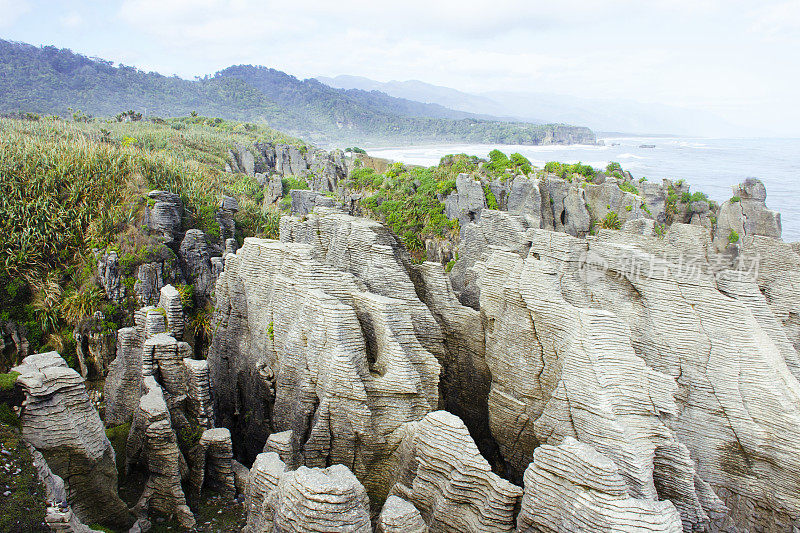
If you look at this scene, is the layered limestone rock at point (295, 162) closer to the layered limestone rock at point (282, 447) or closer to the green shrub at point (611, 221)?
the green shrub at point (611, 221)

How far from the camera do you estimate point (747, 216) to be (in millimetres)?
24344

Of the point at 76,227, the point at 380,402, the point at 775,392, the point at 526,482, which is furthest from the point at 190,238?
the point at 775,392

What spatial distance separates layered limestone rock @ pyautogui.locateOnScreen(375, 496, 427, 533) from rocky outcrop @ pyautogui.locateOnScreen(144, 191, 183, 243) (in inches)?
543

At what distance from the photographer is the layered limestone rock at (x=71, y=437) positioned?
277 inches

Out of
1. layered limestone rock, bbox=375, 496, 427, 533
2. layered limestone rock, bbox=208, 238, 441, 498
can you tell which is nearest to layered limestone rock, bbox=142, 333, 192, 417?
layered limestone rock, bbox=208, 238, 441, 498

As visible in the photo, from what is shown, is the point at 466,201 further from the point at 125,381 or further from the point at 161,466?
the point at 161,466

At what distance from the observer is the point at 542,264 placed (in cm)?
913

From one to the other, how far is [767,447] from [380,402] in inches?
244

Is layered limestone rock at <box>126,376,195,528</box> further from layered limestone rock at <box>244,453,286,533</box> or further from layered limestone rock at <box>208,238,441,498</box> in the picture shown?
layered limestone rock at <box>208,238,441,498</box>

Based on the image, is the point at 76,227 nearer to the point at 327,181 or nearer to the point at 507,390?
the point at 507,390

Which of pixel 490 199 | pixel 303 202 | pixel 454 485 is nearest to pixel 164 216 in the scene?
pixel 303 202

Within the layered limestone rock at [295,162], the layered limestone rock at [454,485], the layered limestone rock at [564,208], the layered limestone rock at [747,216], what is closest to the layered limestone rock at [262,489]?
the layered limestone rock at [454,485]

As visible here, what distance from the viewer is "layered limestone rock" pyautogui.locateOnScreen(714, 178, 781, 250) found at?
2239 centimetres

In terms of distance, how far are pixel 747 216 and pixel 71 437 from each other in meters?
29.3
